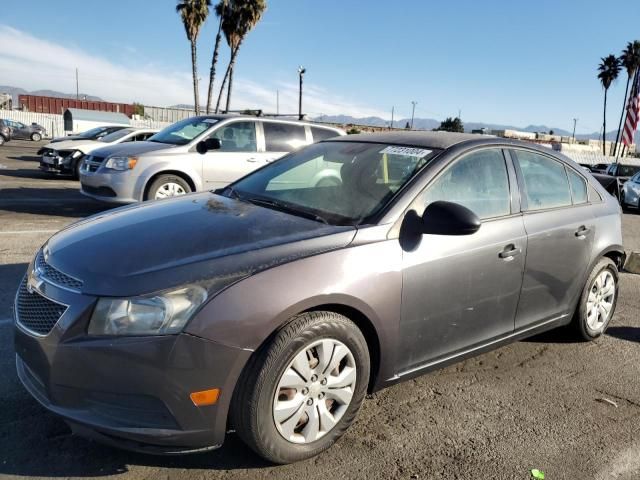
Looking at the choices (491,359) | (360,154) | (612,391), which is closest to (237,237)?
(360,154)

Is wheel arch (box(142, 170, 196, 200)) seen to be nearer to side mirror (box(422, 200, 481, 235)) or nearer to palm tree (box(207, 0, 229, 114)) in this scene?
side mirror (box(422, 200, 481, 235))

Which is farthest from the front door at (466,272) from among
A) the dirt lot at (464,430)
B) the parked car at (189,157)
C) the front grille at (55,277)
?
the parked car at (189,157)

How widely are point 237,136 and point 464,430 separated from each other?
6733mm

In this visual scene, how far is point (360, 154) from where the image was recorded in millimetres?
3777

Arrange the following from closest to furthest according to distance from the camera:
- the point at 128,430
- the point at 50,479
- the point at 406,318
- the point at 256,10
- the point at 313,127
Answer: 1. the point at 128,430
2. the point at 50,479
3. the point at 406,318
4. the point at 313,127
5. the point at 256,10

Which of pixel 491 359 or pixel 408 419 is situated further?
pixel 491 359

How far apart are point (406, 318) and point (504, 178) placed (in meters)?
1.34

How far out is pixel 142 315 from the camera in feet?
7.63

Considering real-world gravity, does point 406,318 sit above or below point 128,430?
above

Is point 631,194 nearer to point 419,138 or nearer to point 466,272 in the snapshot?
point 419,138

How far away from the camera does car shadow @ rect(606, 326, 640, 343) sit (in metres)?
4.73

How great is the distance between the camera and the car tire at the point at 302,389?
245 centimetres

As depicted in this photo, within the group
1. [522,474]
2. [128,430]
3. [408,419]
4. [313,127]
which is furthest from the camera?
[313,127]

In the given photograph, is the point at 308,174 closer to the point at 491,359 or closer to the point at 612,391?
the point at 491,359
